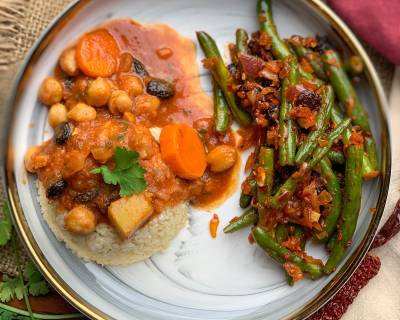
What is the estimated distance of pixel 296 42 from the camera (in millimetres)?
4988

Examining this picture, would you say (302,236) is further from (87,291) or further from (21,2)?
(21,2)

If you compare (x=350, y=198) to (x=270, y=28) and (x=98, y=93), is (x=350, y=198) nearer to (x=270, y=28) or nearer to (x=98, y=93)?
(x=270, y=28)

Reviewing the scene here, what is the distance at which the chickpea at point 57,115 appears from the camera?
15.8ft

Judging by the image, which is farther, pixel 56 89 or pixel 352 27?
pixel 352 27

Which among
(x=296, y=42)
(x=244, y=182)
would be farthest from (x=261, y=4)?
(x=244, y=182)

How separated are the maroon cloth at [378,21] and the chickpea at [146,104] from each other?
76.5 inches

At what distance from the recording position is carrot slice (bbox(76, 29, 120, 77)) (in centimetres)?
487

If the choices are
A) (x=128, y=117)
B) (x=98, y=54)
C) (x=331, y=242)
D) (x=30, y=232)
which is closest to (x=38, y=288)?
(x=30, y=232)

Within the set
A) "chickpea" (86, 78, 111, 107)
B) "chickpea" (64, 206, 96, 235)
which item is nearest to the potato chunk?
"chickpea" (64, 206, 96, 235)

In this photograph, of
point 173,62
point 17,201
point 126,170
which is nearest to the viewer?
point 126,170

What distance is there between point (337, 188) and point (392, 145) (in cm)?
93

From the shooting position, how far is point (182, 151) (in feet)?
15.8

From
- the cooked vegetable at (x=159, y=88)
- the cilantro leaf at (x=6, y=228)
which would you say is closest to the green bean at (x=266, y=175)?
the cooked vegetable at (x=159, y=88)

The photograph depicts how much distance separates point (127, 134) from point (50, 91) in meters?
0.79
